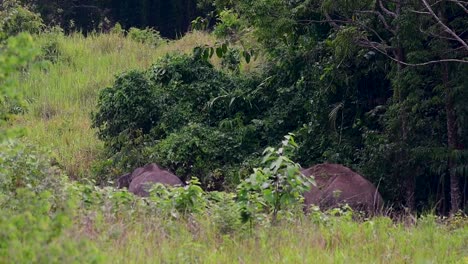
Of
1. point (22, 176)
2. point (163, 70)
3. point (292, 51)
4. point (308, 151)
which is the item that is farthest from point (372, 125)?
point (22, 176)

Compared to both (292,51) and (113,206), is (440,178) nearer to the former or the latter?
(292,51)

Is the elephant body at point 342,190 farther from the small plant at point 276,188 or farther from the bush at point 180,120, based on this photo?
the small plant at point 276,188

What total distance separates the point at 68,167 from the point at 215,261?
8930 mm

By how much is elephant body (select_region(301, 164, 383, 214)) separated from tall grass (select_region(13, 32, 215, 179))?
5022 mm

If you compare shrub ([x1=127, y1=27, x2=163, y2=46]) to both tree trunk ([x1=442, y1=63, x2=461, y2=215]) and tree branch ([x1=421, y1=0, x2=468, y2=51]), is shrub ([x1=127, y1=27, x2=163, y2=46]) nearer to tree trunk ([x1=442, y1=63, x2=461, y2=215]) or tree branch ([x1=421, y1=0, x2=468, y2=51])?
tree trunk ([x1=442, y1=63, x2=461, y2=215])

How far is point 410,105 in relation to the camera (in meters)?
11.2

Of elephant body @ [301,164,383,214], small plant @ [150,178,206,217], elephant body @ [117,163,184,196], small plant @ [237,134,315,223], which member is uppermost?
small plant @ [237,134,315,223]

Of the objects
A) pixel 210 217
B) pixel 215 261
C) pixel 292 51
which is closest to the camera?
pixel 215 261

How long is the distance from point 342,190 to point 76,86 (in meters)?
9.43

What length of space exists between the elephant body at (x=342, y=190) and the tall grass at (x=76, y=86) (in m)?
5.02

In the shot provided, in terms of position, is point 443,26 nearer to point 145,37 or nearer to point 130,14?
point 145,37

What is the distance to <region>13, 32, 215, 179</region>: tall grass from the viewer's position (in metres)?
15.3

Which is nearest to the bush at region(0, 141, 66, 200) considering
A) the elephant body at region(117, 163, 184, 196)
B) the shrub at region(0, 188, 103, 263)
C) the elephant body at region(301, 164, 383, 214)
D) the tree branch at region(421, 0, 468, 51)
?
the shrub at region(0, 188, 103, 263)

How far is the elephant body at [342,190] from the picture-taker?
10.4m
